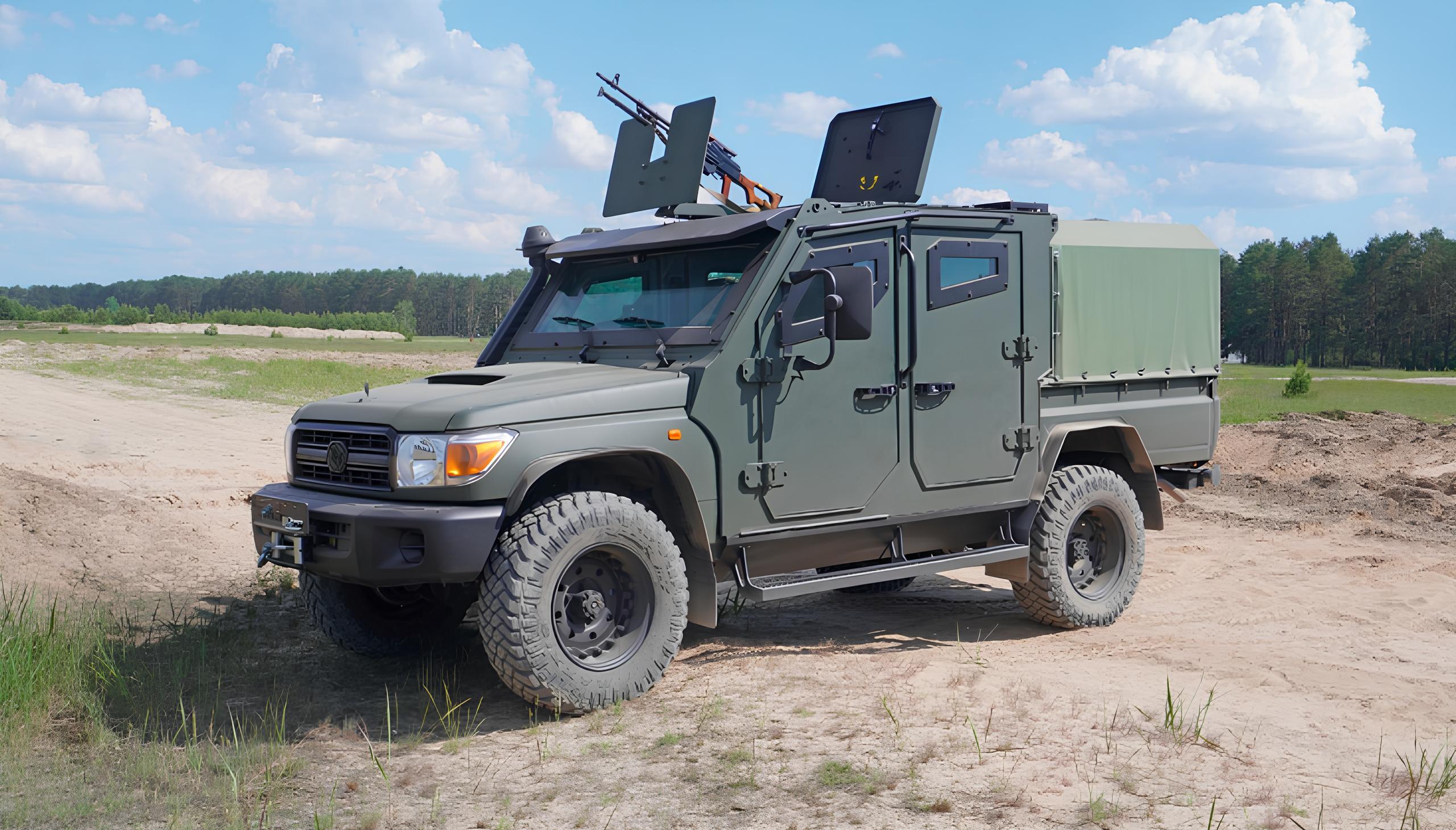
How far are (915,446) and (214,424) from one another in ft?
50.7

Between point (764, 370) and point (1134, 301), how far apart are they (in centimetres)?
303

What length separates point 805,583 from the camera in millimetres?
5980

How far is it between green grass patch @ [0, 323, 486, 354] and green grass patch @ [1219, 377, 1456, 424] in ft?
75.3

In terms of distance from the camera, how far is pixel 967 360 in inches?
264


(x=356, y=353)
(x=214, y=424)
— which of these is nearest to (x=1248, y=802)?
(x=214, y=424)

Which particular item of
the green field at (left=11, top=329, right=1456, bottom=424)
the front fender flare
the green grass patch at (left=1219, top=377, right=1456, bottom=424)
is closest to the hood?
the front fender flare

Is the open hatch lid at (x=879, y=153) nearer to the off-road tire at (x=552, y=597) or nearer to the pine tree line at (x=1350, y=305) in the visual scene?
the off-road tire at (x=552, y=597)

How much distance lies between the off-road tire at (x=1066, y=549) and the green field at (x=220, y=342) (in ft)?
108

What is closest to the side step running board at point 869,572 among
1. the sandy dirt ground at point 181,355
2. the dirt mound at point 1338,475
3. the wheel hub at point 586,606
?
the wheel hub at point 586,606

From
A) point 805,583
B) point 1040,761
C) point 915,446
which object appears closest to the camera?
point 1040,761

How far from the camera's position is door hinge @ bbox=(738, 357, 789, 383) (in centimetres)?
576

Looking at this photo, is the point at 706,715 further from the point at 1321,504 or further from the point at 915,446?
the point at 1321,504

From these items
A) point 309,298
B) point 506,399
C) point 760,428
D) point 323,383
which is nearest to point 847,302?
point 760,428

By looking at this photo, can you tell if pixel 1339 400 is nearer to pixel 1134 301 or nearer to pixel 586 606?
pixel 1134 301
